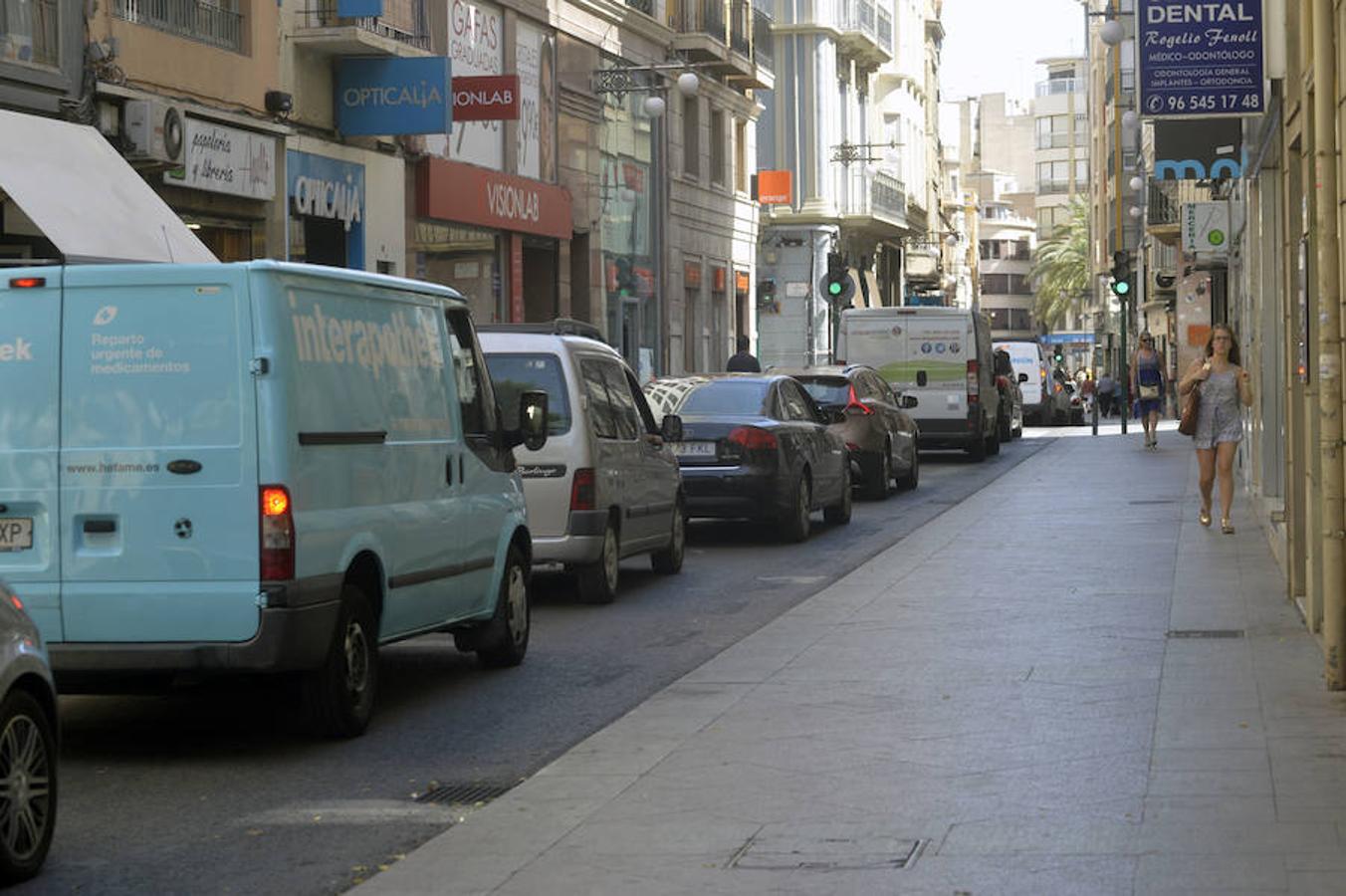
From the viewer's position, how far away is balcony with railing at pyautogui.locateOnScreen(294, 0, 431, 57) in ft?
82.9

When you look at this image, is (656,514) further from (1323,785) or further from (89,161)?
(1323,785)

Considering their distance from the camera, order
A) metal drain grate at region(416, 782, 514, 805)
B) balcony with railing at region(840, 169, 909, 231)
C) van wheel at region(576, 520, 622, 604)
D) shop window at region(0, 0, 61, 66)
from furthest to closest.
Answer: balcony with railing at region(840, 169, 909, 231) < shop window at region(0, 0, 61, 66) < van wheel at region(576, 520, 622, 604) < metal drain grate at region(416, 782, 514, 805)

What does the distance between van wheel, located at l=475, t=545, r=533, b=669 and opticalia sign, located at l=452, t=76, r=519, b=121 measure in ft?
57.0

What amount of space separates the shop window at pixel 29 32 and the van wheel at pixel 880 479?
10636 millimetres

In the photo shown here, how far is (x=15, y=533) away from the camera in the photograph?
361 inches

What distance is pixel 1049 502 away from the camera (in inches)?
957

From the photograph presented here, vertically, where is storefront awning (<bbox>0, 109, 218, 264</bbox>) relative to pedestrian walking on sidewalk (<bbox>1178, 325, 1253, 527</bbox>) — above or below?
above

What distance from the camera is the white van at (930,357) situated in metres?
34.1

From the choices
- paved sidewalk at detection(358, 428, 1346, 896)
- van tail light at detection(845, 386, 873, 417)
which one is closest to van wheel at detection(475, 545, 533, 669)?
paved sidewalk at detection(358, 428, 1346, 896)

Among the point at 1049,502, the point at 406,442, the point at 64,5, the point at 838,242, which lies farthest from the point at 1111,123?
the point at 406,442

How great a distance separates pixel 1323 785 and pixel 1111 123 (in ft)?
290

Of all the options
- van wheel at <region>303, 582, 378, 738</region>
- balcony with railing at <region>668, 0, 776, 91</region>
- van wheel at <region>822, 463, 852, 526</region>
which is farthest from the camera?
balcony with railing at <region>668, 0, 776, 91</region>

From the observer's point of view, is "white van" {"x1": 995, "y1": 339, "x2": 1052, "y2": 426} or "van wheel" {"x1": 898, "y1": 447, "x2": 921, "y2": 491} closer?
"van wheel" {"x1": 898, "y1": 447, "x2": 921, "y2": 491}

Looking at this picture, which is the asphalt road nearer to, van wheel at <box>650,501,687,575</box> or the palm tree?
van wheel at <box>650,501,687,575</box>
